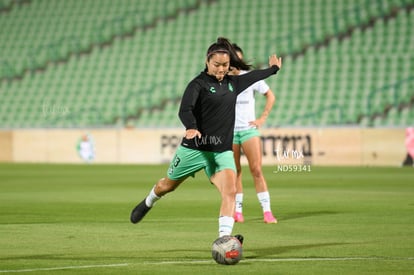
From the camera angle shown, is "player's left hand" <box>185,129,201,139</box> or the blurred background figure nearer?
"player's left hand" <box>185,129,201,139</box>

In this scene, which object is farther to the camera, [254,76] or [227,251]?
[254,76]

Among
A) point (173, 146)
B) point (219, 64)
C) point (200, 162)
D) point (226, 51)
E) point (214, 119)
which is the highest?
point (226, 51)

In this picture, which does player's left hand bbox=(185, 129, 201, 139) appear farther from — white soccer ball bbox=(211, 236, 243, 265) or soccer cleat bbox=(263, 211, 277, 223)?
soccer cleat bbox=(263, 211, 277, 223)

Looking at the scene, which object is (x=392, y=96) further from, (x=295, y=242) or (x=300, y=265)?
(x=300, y=265)

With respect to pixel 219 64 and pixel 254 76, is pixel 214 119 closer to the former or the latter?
pixel 219 64

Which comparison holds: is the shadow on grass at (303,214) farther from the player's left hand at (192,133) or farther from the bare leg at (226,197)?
the player's left hand at (192,133)

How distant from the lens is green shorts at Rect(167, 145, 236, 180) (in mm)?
9820

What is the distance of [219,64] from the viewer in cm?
974

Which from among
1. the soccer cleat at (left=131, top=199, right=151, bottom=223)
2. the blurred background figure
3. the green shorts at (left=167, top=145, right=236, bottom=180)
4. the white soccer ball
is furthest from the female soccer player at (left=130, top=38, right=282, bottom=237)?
the blurred background figure

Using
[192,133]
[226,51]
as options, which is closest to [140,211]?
[192,133]

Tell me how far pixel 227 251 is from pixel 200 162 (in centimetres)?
135

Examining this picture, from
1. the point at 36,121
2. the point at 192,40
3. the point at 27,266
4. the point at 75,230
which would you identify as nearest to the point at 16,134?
the point at 36,121

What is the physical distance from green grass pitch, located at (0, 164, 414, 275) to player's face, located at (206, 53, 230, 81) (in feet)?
5.78

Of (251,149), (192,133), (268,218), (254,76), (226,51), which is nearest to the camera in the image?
(192,133)
